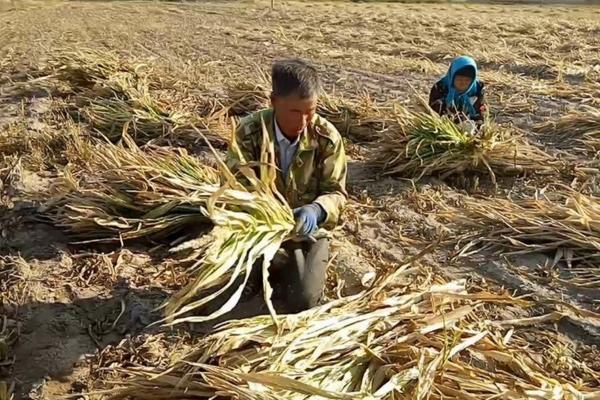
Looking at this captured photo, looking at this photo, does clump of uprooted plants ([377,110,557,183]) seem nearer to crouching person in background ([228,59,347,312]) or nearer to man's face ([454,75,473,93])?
man's face ([454,75,473,93])

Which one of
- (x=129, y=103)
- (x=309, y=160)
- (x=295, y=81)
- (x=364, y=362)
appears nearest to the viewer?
(x=364, y=362)

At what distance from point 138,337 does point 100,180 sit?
138 centimetres

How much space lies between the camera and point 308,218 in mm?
2986

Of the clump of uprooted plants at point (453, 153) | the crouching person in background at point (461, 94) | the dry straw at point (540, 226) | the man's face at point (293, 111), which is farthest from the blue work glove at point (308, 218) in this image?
the crouching person in background at point (461, 94)

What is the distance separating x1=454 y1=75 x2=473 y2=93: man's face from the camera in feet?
17.2

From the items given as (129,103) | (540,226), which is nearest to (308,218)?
(540,226)

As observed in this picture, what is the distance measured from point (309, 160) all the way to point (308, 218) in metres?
0.32

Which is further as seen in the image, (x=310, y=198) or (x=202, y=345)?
(x=310, y=198)

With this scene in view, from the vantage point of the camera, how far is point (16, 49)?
1066 centimetres

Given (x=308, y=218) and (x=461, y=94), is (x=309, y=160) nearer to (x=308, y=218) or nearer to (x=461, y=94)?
(x=308, y=218)

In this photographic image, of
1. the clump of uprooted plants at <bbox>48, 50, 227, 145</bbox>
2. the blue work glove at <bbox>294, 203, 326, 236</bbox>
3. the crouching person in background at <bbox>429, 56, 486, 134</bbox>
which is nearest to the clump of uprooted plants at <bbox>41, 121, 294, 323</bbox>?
the blue work glove at <bbox>294, 203, 326, 236</bbox>

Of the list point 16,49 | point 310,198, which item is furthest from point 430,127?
point 16,49

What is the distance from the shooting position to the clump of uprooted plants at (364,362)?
2.19m

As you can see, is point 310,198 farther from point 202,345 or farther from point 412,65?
point 412,65
